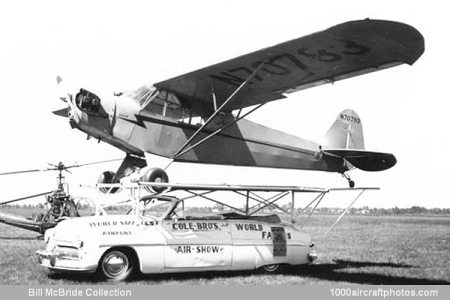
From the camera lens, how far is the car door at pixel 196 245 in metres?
8.30

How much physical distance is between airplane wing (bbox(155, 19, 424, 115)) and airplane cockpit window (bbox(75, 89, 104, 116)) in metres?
1.53

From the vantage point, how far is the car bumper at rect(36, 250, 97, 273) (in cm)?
765

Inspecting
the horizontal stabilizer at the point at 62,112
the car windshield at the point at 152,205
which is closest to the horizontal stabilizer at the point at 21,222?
the horizontal stabilizer at the point at 62,112

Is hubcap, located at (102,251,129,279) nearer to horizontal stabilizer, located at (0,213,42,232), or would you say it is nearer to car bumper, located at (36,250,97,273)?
car bumper, located at (36,250,97,273)

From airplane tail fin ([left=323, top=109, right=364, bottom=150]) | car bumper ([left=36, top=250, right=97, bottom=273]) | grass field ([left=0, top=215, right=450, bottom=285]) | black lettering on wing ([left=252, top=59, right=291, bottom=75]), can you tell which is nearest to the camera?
car bumper ([left=36, top=250, right=97, bottom=273])

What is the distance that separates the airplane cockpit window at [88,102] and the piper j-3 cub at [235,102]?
2cm

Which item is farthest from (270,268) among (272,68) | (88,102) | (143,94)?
(88,102)

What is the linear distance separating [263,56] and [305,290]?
16.1 feet

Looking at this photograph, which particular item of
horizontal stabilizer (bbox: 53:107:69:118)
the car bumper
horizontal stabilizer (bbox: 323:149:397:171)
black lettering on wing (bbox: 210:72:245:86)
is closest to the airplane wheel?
the car bumper

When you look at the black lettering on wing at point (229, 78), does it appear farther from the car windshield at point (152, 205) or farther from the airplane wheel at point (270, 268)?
the airplane wheel at point (270, 268)

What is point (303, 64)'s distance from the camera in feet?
33.8

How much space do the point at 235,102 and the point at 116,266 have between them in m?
5.52

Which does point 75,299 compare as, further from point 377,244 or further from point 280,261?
point 377,244

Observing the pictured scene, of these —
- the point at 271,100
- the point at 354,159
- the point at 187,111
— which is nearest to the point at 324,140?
the point at 354,159
